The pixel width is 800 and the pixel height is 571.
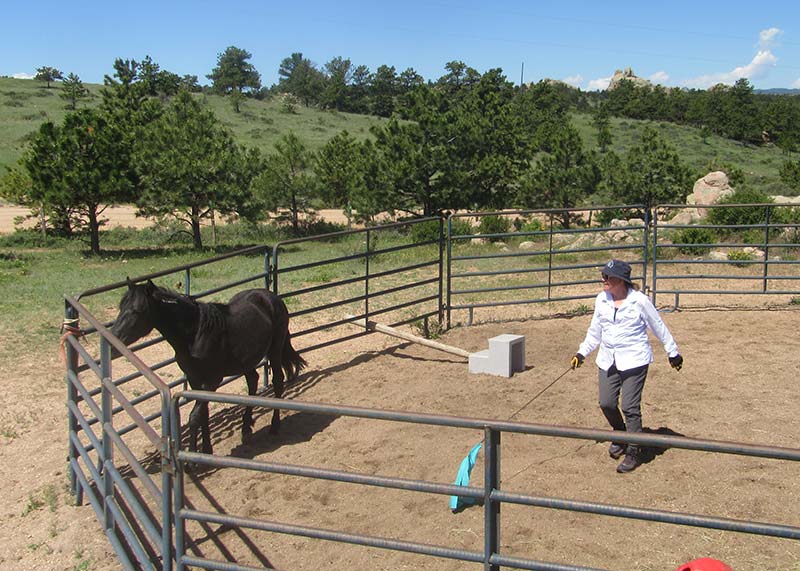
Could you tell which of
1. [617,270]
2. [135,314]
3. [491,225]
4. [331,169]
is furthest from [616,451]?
[331,169]

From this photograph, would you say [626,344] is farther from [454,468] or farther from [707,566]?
[707,566]

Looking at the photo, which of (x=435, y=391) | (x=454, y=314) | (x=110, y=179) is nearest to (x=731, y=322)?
(x=454, y=314)

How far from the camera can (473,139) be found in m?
23.3

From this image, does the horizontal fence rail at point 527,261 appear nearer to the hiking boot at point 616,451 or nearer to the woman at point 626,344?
the woman at point 626,344

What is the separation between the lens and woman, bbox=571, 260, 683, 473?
17.5 feet

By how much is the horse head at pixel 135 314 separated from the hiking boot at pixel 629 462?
3456 mm

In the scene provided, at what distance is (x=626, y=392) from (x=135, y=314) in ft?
11.4

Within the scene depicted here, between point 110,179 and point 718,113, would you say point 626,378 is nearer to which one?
point 110,179

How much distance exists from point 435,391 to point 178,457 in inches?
176

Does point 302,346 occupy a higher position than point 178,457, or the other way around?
point 178,457

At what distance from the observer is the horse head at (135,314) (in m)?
5.27

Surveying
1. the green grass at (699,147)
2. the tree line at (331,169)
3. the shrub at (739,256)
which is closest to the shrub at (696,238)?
the shrub at (739,256)

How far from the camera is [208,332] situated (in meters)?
5.83

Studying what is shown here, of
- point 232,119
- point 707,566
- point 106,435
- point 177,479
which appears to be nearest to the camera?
point 707,566
